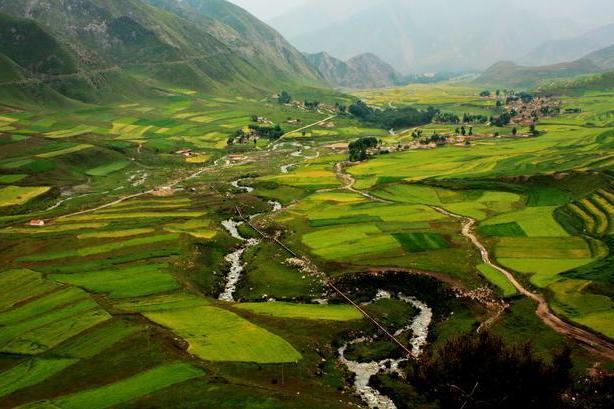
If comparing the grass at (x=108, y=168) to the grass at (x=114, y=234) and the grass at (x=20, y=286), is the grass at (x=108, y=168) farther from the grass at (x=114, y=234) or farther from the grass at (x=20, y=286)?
the grass at (x=20, y=286)

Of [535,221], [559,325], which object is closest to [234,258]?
[559,325]

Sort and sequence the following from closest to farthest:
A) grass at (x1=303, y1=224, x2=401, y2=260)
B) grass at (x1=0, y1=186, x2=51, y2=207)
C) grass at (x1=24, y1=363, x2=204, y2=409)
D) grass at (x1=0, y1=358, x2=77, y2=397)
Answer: grass at (x1=24, y1=363, x2=204, y2=409) → grass at (x1=0, y1=358, x2=77, y2=397) → grass at (x1=303, y1=224, x2=401, y2=260) → grass at (x1=0, y1=186, x2=51, y2=207)

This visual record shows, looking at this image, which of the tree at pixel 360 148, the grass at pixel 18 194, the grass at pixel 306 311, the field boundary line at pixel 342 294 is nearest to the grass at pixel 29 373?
the grass at pixel 306 311

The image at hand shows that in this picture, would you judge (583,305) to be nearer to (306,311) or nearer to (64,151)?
(306,311)

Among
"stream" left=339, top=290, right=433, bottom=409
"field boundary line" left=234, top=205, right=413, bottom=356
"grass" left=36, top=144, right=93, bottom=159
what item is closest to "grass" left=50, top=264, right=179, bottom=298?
"field boundary line" left=234, top=205, right=413, bottom=356

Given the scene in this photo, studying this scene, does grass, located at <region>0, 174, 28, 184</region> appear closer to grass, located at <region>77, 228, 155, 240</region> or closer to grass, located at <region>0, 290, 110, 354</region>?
grass, located at <region>77, 228, 155, 240</region>
